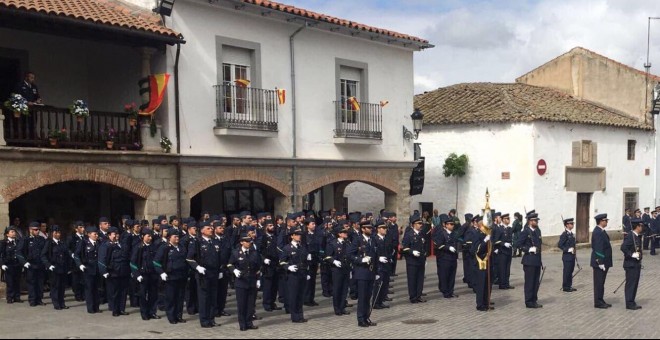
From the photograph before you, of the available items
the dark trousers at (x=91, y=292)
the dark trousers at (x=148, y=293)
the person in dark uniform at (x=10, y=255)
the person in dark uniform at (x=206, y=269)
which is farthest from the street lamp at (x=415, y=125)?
the person in dark uniform at (x=10, y=255)

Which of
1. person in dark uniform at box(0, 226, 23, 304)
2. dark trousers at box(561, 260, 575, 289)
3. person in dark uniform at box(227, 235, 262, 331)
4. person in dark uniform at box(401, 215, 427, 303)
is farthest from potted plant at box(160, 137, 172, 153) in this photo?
dark trousers at box(561, 260, 575, 289)

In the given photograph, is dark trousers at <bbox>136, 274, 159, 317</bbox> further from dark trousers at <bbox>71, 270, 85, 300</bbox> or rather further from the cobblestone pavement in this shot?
dark trousers at <bbox>71, 270, 85, 300</bbox>

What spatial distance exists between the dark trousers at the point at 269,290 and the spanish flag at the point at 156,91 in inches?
205

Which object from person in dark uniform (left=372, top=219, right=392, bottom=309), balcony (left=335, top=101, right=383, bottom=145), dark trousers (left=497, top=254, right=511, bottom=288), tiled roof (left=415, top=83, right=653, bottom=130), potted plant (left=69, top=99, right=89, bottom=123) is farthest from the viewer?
tiled roof (left=415, top=83, right=653, bottom=130)

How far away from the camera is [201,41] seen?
17.3m

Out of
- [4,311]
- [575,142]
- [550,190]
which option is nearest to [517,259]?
[550,190]

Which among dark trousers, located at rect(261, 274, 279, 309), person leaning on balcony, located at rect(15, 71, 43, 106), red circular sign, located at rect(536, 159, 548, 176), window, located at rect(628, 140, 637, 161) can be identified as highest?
person leaning on balcony, located at rect(15, 71, 43, 106)

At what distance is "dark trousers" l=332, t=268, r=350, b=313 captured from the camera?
12.6 metres

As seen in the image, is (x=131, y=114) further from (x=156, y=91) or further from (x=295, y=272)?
(x=295, y=272)

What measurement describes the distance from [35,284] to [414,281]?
7.58m

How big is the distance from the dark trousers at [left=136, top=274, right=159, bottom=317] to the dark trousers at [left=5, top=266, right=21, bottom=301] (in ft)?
10.9

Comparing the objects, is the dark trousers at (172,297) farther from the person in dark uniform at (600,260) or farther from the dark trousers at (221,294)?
the person in dark uniform at (600,260)

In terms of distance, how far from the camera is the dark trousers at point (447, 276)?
15.1m

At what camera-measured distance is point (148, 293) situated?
483 inches
